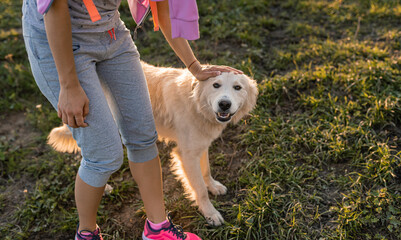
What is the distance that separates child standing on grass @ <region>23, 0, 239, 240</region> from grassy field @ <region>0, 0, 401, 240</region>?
0.80 meters

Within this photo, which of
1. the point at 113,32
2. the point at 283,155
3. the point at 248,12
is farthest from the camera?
the point at 248,12

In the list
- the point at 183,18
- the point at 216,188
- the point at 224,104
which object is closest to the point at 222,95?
the point at 224,104

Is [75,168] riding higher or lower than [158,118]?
lower

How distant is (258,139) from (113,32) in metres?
2.00

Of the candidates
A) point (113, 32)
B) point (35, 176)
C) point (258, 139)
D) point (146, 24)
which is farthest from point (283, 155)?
point (146, 24)

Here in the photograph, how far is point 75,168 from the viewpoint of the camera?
3352 mm

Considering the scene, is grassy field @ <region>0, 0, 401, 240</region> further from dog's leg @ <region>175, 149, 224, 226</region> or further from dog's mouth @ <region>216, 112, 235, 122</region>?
dog's mouth @ <region>216, 112, 235, 122</region>

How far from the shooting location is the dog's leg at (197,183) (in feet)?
8.27

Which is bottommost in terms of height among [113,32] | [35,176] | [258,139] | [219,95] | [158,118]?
[35,176]

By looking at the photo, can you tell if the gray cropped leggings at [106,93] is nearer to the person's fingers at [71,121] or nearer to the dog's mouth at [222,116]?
the person's fingers at [71,121]

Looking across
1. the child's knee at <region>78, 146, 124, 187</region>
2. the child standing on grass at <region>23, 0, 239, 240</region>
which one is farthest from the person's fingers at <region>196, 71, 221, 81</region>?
the child's knee at <region>78, 146, 124, 187</region>

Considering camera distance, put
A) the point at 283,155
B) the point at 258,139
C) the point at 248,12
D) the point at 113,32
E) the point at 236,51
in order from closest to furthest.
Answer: the point at 113,32, the point at 283,155, the point at 258,139, the point at 236,51, the point at 248,12

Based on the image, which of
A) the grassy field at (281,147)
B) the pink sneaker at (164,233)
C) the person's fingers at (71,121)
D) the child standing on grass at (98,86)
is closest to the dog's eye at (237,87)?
the child standing on grass at (98,86)

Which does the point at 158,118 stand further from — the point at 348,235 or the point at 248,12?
the point at 248,12
